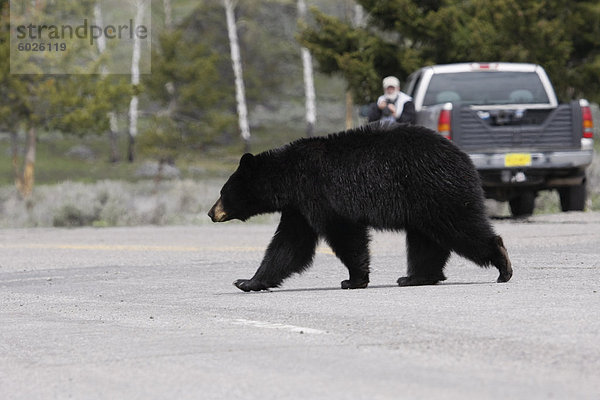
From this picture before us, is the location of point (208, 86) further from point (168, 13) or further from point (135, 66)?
point (168, 13)

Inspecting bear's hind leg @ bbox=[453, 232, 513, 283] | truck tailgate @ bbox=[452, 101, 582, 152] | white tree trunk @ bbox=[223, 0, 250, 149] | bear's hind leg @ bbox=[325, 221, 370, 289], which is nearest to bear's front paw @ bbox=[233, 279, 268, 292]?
bear's hind leg @ bbox=[325, 221, 370, 289]

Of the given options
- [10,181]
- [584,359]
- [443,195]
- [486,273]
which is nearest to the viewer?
[584,359]

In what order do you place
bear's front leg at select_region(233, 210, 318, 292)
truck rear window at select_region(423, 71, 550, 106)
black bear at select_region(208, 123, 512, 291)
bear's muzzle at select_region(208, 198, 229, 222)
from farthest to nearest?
truck rear window at select_region(423, 71, 550, 106), bear's muzzle at select_region(208, 198, 229, 222), bear's front leg at select_region(233, 210, 318, 292), black bear at select_region(208, 123, 512, 291)

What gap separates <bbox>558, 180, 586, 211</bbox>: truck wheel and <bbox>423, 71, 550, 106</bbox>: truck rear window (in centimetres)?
142

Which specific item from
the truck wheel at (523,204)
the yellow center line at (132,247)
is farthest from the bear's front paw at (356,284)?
the truck wheel at (523,204)

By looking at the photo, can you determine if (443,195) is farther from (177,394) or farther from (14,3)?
(14,3)

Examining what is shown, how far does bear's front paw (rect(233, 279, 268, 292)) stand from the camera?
420 inches

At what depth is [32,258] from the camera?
16.1 meters

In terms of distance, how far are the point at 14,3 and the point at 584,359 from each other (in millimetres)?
37961

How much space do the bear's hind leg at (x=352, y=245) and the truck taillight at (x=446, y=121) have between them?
906 cm

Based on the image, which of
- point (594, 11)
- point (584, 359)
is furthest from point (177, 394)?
point (594, 11)

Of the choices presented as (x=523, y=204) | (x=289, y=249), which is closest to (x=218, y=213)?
(x=289, y=249)

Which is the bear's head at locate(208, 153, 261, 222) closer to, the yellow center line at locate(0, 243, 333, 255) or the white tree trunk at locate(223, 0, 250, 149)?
the yellow center line at locate(0, 243, 333, 255)

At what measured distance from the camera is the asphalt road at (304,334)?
243 inches
